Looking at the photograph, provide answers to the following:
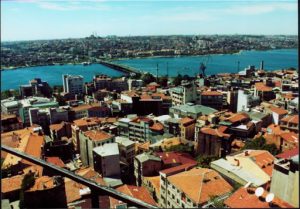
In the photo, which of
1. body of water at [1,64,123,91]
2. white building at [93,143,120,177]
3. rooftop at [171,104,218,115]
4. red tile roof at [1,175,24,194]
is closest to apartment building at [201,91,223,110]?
rooftop at [171,104,218,115]

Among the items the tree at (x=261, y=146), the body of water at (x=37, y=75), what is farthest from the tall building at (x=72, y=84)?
the tree at (x=261, y=146)

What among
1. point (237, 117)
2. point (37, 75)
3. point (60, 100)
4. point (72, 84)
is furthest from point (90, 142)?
point (37, 75)

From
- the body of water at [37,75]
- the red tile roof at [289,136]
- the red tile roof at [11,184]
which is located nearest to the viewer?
the red tile roof at [11,184]

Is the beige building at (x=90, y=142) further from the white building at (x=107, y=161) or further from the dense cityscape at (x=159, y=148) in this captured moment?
the white building at (x=107, y=161)

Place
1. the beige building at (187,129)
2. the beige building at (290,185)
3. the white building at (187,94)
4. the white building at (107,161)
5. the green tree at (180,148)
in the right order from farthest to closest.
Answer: the white building at (187,94) → the beige building at (187,129) → the green tree at (180,148) → the white building at (107,161) → the beige building at (290,185)

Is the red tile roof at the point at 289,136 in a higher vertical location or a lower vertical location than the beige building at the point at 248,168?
higher

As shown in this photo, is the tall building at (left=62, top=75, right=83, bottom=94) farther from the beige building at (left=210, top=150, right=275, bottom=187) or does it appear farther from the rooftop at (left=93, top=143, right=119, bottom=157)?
the beige building at (left=210, top=150, right=275, bottom=187)
